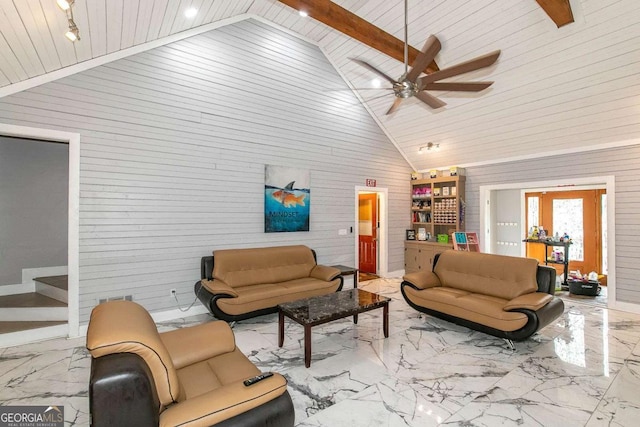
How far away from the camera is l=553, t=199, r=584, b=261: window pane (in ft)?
22.2

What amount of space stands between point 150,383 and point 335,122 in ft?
17.7

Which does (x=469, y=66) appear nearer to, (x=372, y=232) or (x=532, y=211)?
(x=372, y=232)

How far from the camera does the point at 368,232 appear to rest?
722 cm

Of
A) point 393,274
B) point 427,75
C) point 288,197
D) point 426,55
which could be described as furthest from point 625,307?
point 288,197

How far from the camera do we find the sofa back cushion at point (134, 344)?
1.34 meters

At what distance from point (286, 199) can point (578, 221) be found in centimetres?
657

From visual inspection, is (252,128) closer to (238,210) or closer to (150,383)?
(238,210)

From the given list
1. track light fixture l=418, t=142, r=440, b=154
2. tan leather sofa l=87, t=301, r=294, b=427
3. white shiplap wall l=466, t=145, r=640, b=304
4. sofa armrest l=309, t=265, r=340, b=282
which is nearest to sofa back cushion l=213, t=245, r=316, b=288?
sofa armrest l=309, t=265, r=340, b=282

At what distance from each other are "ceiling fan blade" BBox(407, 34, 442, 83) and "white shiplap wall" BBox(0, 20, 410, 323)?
108 inches

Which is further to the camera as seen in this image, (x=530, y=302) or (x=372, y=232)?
(x=372, y=232)

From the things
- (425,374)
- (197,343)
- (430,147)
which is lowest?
(425,374)

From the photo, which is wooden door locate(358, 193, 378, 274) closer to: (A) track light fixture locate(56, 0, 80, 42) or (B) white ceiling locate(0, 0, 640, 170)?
(B) white ceiling locate(0, 0, 640, 170)

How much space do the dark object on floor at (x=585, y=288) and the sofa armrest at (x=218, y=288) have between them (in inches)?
232

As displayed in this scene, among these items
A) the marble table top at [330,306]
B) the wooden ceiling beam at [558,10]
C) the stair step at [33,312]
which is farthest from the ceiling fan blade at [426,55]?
the stair step at [33,312]
